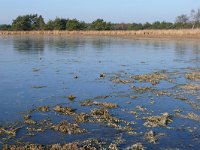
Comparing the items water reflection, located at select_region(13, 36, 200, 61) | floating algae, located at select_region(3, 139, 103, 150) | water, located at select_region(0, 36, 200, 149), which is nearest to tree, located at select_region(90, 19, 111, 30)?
water reflection, located at select_region(13, 36, 200, 61)

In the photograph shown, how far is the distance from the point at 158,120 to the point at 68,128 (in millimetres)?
2793

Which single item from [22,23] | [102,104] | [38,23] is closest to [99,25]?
[38,23]

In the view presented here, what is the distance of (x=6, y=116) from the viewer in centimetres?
1095

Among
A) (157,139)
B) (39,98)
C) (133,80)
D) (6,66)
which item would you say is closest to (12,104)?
(39,98)

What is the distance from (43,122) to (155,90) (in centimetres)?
649

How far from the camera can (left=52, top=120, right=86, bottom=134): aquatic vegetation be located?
949cm

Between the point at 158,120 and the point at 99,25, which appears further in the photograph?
the point at 99,25

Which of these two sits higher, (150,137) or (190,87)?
(190,87)

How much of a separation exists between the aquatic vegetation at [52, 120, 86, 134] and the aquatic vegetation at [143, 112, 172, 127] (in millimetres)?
2019

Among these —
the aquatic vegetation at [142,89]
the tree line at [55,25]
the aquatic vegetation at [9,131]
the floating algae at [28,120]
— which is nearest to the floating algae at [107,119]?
the floating algae at [28,120]

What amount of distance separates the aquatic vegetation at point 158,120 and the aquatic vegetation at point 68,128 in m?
2.02

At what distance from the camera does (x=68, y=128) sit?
31.7 ft

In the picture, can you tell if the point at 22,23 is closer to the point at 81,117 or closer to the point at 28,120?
the point at 28,120

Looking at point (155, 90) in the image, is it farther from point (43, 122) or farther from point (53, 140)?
point (53, 140)
